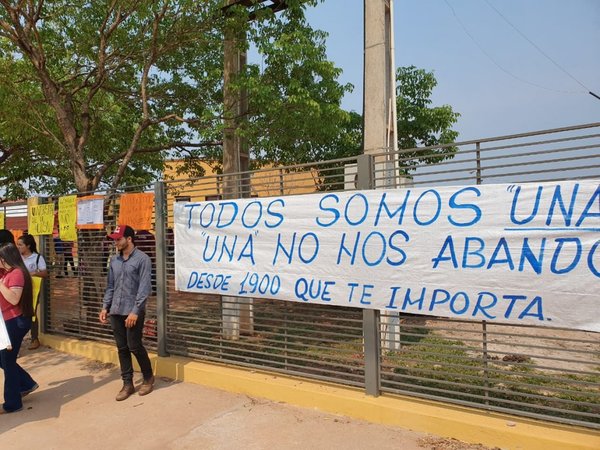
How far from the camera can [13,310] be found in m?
5.06

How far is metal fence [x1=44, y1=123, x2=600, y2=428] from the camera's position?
398cm

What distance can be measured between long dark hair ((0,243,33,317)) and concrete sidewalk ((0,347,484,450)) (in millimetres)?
1119

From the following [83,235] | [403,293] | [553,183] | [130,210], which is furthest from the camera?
[83,235]

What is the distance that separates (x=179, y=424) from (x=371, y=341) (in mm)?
1996

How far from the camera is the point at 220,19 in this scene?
820 centimetres

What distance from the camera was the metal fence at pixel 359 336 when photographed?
3984mm

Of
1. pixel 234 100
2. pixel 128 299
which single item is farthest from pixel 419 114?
pixel 128 299

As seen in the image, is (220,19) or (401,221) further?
(220,19)

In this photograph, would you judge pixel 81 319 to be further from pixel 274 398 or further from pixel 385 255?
pixel 385 255

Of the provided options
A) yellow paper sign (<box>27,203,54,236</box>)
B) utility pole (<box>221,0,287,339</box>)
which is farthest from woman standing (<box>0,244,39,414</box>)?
utility pole (<box>221,0,287,339</box>)

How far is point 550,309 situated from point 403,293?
1.17 metres

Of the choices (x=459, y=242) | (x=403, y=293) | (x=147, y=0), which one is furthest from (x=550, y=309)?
(x=147, y=0)

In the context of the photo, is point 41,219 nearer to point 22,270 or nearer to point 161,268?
point 161,268

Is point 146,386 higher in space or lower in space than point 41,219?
lower
